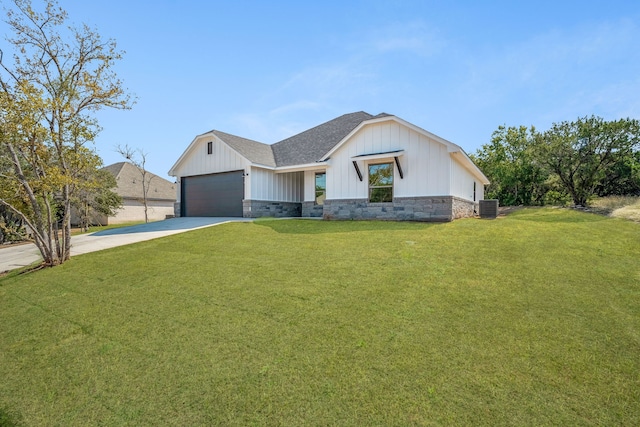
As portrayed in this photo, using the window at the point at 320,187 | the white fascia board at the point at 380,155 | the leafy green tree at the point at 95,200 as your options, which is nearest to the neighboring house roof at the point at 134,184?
the leafy green tree at the point at 95,200

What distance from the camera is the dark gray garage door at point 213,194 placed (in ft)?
54.3

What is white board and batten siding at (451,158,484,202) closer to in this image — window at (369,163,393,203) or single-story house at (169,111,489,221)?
single-story house at (169,111,489,221)

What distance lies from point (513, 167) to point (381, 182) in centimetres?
1572

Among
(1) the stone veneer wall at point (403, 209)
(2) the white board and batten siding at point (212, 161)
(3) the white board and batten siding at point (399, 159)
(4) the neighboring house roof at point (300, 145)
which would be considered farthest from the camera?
(4) the neighboring house roof at point (300, 145)

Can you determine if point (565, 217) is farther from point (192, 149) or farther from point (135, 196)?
point (135, 196)

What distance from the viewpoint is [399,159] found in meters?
12.0

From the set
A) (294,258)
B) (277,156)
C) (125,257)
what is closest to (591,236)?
(294,258)

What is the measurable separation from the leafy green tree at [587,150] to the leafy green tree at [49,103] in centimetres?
2185

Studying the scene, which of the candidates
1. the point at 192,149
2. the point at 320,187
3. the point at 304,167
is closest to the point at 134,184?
the point at 192,149

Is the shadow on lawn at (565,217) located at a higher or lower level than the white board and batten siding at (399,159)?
lower

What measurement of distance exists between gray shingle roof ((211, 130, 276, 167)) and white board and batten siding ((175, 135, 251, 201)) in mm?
306

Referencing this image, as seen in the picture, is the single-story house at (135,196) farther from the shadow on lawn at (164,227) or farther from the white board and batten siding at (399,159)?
the white board and batten siding at (399,159)

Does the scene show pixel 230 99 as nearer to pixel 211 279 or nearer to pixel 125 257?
pixel 125 257

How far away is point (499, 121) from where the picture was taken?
2592 centimetres
